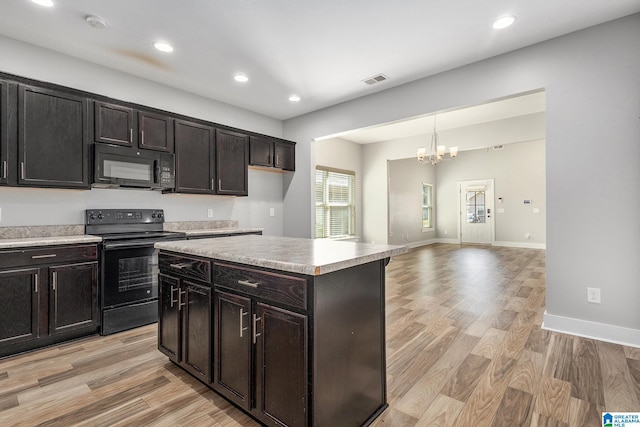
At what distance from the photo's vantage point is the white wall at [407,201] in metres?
8.30

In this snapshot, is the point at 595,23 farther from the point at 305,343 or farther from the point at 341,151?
the point at 341,151

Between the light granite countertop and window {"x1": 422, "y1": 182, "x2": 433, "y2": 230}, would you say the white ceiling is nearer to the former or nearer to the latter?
the light granite countertop

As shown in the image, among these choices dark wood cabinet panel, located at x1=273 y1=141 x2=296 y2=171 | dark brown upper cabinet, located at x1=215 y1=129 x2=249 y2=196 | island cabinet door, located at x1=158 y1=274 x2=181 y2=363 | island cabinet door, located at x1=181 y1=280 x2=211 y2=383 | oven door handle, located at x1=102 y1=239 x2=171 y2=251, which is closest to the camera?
island cabinet door, located at x1=181 y1=280 x2=211 y2=383

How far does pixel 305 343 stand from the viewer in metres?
1.39

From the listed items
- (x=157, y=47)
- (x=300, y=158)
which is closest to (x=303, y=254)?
(x=157, y=47)

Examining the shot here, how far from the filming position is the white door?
31.8ft

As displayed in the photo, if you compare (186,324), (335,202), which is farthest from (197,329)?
(335,202)

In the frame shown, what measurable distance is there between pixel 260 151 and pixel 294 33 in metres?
2.22

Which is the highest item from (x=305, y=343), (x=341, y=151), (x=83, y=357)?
(x=341, y=151)

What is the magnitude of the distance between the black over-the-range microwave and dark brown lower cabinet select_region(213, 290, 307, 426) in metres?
2.31

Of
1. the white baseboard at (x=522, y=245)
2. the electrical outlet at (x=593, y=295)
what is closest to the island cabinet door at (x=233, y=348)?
the electrical outlet at (x=593, y=295)

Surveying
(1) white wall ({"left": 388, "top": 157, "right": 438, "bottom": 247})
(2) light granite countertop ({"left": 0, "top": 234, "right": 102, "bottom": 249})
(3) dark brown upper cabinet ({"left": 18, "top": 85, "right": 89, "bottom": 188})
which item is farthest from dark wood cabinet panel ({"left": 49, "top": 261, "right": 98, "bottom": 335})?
(1) white wall ({"left": 388, "top": 157, "right": 438, "bottom": 247})

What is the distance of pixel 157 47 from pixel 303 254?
2.83 metres

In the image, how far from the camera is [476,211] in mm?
9984
